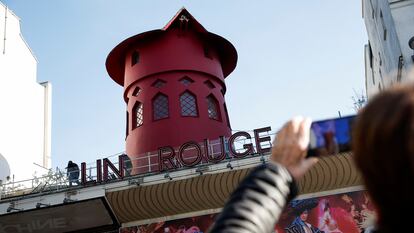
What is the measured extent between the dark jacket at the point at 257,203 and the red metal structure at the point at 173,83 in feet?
Answer: 41.5

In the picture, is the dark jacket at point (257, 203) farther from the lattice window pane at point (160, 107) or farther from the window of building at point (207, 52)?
the window of building at point (207, 52)

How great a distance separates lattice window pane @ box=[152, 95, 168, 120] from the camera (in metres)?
14.1

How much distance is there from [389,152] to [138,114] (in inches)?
564

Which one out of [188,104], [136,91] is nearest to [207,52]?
[188,104]

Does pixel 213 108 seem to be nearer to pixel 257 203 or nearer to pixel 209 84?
pixel 209 84

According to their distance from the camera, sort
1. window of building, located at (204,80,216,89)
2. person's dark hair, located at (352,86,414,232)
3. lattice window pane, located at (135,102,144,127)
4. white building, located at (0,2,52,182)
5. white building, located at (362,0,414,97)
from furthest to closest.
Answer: white building, located at (0,2,52,182), window of building, located at (204,80,216,89), lattice window pane, located at (135,102,144,127), white building, located at (362,0,414,97), person's dark hair, located at (352,86,414,232)

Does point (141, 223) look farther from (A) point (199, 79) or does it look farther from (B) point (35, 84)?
(B) point (35, 84)

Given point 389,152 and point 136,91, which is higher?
point 136,91

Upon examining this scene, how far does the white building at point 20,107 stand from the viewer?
17.5m

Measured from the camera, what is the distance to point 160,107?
1428 centimetres

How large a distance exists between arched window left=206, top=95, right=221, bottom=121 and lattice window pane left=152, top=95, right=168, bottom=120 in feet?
4.06

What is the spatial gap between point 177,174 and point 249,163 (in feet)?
5.10

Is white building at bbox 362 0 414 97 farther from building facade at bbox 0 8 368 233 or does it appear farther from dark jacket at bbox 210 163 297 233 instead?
dark jacket at bbox 210 163 297 233

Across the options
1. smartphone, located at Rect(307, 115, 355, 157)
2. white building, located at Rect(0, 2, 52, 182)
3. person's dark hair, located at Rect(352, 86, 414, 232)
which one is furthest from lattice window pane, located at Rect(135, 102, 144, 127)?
person's dark hair, located at Rect(352, 86, 414, 232)
